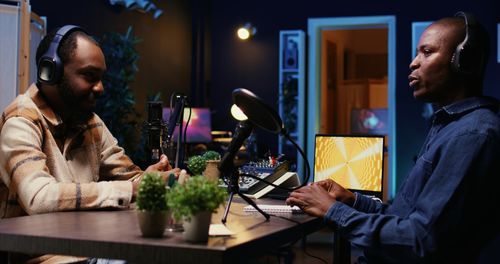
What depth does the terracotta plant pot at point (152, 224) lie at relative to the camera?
55.7 inches

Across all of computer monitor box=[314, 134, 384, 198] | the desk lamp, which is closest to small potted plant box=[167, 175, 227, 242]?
the desk lamp

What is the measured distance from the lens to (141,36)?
24.6ft

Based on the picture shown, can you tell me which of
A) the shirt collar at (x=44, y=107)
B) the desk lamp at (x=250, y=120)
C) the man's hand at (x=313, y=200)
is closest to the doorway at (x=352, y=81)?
the man's hand at (x=313, y=200)

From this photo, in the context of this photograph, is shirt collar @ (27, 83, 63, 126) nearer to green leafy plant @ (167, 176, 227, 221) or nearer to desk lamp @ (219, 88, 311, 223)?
desk lamp @ (219, 88, 311, 223)

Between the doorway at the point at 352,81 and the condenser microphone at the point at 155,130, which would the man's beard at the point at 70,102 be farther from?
the doorway at the point at 352,81

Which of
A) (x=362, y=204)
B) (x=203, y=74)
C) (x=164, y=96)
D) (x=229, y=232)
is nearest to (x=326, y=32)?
(x=203, y=74)

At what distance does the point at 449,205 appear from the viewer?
1.53 meters

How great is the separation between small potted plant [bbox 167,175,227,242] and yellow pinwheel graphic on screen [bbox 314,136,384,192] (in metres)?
1.52

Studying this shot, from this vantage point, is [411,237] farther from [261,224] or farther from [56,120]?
[56,120]

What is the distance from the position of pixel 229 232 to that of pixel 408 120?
7.10m

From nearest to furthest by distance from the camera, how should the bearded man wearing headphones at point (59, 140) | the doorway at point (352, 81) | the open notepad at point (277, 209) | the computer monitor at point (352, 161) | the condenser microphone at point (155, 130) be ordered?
1. the bearded man wearing headphones at point (59, 140)
2. the open notepad at point (277, 209)
3. the condenser microphone at point (155, 130)
4. the computer monitor at point (352, 161)
5. the doorway at point (352, 81)

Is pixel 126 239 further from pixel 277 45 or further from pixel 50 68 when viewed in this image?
pixel 277 45

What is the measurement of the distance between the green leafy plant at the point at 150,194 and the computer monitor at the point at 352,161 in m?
1.50

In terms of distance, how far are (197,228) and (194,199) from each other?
6 cm
